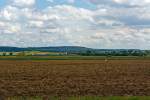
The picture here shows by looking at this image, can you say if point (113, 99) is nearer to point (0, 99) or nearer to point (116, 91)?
point (0, 99)

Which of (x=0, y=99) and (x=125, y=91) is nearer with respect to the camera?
(x=0, y=99)

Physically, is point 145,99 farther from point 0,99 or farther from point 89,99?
point 0,99

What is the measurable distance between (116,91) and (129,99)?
1153 cm

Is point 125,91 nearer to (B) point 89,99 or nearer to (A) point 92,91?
(A) point 92,91

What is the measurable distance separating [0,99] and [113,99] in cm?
677

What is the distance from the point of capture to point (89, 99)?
877 inches

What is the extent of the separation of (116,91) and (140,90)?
7.51 ft

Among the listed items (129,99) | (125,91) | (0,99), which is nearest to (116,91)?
(125,91)

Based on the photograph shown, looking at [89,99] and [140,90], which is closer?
[89,99]

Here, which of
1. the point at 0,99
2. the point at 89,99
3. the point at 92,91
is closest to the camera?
the point at 0,99

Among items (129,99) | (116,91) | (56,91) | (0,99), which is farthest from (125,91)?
(0,99)

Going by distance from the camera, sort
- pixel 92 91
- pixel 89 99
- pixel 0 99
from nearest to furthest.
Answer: pixel 0 99
pixel 89 99
pixel 92 91

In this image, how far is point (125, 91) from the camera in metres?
34.3

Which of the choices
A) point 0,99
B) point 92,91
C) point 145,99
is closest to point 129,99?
point 145,99
